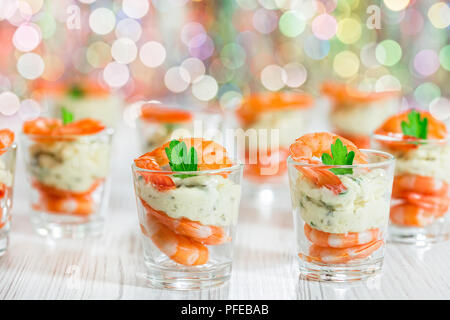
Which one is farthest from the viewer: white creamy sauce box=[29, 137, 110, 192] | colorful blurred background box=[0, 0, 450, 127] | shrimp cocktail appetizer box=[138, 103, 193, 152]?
colorful blurred background box=[0, 0, 450, 127]

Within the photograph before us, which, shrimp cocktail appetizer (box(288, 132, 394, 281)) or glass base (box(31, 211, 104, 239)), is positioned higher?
shrimp cocktail appetizer (box(288, 132, 394, 281))

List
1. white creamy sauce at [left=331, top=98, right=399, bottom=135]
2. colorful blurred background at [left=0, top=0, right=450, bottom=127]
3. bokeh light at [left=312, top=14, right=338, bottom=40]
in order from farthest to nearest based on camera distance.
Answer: colorful blurred background at [left=0, top=0, right=450, bottom=127] < bokeh light at [left=312, top=14, right=338, bottom=40] < white creamy sauce at [left=331, top=98, right=399, bottom=135]

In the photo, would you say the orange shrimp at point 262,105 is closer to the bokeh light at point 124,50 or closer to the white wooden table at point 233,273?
the white wooden table at point 233,273

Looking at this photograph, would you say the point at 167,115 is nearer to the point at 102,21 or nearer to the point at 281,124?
the point at 281,124

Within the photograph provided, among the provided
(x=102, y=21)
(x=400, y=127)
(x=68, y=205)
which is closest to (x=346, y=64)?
(x=102, y=21)

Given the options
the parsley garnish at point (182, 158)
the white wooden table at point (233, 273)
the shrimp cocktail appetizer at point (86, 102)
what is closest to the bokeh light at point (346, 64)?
the shrimp cocktail appetizer at point (86, 102)

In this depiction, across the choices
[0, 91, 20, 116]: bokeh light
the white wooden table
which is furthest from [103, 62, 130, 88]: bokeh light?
the white wooden table

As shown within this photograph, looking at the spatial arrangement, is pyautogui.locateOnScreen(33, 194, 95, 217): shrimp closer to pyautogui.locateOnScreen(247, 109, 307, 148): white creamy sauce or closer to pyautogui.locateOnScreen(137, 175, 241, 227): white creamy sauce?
pyautogui.locateOnScreen(137, 175, 241, 227): white creamy sauce
